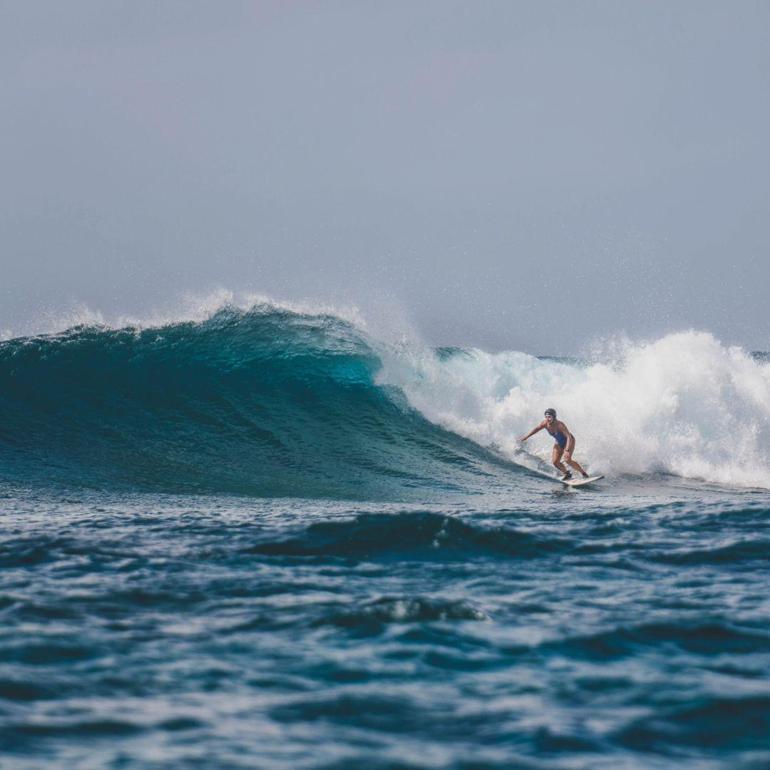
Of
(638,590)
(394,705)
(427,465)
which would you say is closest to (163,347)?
(427,465)

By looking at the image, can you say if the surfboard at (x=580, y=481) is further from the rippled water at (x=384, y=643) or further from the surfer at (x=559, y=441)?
the rippled water at (x=384, y=643)

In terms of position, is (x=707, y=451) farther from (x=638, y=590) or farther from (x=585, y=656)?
(x=585, y=656)

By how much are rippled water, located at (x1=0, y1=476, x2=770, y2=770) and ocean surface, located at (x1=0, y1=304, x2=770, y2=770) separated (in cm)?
2

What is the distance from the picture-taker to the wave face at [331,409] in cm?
1462

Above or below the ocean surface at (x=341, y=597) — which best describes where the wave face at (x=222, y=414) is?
above

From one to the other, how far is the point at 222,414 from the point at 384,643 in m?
12.1

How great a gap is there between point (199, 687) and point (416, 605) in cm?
181

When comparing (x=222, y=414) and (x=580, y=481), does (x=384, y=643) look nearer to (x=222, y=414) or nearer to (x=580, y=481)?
(x=580, y=481)

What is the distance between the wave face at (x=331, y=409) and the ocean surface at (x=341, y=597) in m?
0.11

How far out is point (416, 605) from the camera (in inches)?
245

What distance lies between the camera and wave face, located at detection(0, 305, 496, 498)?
14117 millimetres

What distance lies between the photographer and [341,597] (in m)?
6.52

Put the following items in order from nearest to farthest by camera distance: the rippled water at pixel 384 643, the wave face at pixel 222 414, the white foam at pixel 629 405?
1. the rippled water at pixel 384 643
2. the wave face at pixel 222 414
3. the white foam at pixel 629 405

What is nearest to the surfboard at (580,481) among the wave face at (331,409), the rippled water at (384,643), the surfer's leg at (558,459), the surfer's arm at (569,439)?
the surfer's leg at (558,459)
